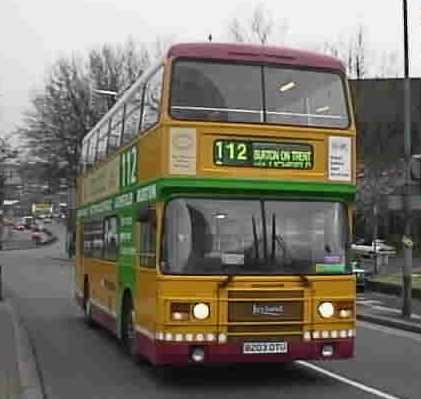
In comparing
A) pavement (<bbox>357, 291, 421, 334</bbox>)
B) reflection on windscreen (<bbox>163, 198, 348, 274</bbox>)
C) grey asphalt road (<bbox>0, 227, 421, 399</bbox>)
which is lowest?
grey asphalt road (<bbox>0, 227, 421, 399</bbox>)

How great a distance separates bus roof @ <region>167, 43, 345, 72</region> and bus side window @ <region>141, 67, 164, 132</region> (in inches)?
17.1

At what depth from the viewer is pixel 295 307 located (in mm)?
12273

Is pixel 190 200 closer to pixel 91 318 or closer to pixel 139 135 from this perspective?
pixel 139 135

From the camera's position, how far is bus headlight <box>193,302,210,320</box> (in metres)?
12.0

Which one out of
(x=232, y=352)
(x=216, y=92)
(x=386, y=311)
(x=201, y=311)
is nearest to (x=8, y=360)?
(x=201, y=311)

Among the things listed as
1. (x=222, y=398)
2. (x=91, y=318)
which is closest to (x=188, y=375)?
(x=222, y=398)

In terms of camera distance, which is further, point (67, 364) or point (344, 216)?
point (67, 364)

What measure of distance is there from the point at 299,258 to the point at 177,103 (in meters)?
2.43

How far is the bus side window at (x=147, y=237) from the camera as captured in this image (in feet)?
41.1

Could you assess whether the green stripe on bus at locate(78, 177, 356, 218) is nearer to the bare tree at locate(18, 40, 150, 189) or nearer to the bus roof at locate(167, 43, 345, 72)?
the bus roof at locate(167, 43, 345, 72)

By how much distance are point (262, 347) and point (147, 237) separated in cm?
213

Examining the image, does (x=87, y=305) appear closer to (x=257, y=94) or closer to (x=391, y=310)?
(x=391, y=310)

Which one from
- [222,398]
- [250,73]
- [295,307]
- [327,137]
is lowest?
[222,398]

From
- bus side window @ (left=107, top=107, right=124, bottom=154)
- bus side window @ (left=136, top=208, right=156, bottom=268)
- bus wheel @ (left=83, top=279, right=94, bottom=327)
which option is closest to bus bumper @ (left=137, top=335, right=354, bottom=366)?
bus side window @ (left=136, top=208, right=156, bottom=268)
